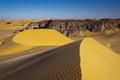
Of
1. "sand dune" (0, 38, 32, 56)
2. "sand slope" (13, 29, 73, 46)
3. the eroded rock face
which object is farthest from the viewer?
the eroded rock face

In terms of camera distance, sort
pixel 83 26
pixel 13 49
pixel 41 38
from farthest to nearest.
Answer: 1. pixel 83 26
2. pixel 41 38
3. pixel 13 49

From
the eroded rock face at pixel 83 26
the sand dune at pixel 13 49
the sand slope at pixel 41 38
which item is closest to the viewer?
the sand dune at pixel 13 49

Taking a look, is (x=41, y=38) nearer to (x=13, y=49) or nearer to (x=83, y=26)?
(x=13, y=49)

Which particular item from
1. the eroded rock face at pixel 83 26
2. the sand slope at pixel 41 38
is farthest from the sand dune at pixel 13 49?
the eroded rock face at pixel 83 26

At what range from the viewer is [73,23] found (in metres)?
49.5

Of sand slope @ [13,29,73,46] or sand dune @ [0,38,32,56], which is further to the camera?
sand slope @ [13,29,73,46]

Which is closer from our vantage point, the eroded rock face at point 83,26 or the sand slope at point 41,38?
the sand slope at point 41,38

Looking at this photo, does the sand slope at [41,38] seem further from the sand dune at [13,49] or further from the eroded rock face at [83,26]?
the eroded rock face at [83,26]

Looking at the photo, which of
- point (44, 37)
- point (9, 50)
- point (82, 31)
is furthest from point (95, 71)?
point (82, 31)

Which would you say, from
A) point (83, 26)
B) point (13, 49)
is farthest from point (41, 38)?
point (83, 26)

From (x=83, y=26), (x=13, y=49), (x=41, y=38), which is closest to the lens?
(x=13, y=49)

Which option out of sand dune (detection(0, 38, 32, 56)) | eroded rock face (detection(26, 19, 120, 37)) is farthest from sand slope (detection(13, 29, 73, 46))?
eroded rock face (detection(26, 19, 120, 37))

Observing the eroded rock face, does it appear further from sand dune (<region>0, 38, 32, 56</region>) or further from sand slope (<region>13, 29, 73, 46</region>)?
sand dune (<region>0, 38, 32, 56</region>)

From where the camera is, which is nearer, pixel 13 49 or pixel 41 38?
pixel 13 49
